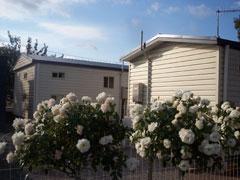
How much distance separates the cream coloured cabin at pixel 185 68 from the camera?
1234 cm

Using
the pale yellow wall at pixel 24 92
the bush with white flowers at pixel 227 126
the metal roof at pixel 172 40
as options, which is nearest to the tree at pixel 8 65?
the pale yellow wall at pixel 24 92

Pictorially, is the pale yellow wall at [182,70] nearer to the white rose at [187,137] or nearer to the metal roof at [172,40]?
the metal roof at [172,40]

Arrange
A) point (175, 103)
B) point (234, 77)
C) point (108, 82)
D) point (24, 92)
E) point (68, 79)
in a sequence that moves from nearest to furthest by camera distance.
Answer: point (175, 103) → point (234, 77) → point (68, 79) → point (108, 82) → point (24, 92)

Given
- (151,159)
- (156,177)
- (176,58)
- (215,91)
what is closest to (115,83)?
(176,58)

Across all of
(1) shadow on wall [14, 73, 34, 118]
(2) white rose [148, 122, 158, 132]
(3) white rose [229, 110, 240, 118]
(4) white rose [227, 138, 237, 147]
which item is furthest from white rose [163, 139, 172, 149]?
(1) shadow on wall [14, 73, 34, 118]

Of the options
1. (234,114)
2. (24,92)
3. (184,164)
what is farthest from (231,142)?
(24,92)

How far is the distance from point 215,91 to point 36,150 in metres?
8.90

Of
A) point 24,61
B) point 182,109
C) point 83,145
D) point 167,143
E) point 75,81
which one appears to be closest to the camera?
point 83,145

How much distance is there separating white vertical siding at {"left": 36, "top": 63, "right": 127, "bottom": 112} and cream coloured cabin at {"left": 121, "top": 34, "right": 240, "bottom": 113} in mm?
10654

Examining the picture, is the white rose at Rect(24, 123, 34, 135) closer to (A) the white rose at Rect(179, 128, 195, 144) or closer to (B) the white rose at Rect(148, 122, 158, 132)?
(B) the white rose at Rect(148, 122, 158, 132)

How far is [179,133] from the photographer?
5.23 meters

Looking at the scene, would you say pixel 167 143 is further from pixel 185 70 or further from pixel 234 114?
pixel 185 70

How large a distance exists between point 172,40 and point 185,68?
129cm

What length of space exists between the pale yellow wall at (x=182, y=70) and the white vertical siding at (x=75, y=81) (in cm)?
1134
